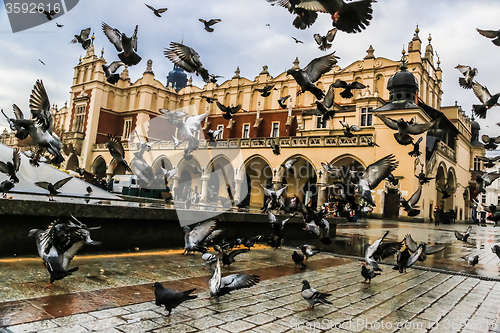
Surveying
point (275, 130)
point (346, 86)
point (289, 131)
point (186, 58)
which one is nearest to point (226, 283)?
point (186, 58)

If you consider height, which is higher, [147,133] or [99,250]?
[147,133]

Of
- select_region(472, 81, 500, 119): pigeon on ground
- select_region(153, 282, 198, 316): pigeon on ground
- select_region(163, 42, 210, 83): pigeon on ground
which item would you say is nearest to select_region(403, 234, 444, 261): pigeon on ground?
select_region(472, 81, 500, 119): pigeon on ground

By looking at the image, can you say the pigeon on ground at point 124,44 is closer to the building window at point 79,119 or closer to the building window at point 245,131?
the building window at point 245,131

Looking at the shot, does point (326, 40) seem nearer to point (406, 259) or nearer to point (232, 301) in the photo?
point (406, 259)

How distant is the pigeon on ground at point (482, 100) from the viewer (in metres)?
6.11

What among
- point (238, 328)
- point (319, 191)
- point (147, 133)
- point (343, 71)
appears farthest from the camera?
point (147, 133)

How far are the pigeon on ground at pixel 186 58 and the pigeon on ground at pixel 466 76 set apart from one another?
4970mm

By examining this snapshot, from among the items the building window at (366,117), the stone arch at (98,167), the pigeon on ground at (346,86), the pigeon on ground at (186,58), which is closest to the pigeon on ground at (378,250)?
the pigeon on ground at (346,86)

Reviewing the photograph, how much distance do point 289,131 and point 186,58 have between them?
3037 centimetres

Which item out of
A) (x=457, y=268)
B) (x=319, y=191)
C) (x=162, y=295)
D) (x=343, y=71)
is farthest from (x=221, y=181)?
(x=162, y=295)

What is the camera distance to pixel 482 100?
21.4 feet

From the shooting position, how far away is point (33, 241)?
4.55m

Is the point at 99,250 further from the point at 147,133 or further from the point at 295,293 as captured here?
the point at 147,133

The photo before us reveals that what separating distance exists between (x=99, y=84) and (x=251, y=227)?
41745 millimetres
